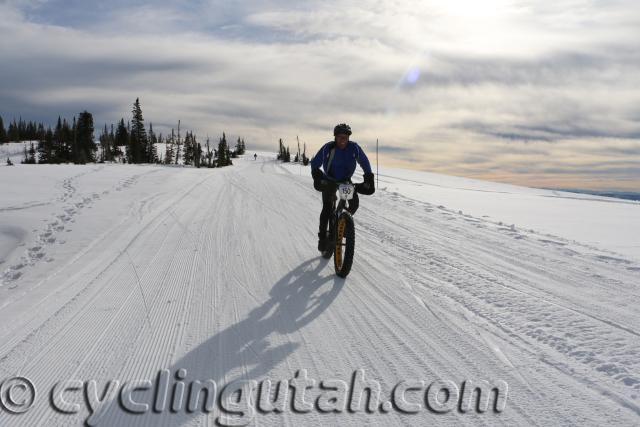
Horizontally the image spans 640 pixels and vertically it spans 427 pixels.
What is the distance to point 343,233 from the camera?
5.95m

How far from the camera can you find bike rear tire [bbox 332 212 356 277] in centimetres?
569

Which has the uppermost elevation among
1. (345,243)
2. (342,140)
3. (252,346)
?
(342,140)

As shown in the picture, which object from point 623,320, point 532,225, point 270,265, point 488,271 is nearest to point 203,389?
point 270,265

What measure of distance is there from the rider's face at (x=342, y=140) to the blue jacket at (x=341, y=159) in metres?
0.06

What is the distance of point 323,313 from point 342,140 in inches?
112

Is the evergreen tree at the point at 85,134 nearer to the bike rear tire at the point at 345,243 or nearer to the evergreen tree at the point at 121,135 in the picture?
the evergreen tree at the point at 121,135

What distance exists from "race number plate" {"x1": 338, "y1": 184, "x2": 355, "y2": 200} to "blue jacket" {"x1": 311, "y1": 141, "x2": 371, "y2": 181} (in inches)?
15.3

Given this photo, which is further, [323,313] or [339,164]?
[339,164]

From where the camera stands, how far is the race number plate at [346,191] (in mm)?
6082

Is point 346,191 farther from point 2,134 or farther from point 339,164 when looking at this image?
point 2,134

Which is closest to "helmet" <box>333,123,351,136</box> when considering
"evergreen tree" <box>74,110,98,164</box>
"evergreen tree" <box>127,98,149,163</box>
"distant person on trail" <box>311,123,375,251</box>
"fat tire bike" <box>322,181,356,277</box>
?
"distant person on trail" <box>311,123,375,251</box>

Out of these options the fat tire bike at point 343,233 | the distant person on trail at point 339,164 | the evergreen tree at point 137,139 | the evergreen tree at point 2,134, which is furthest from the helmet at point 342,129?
the evergreen tree at point 2,134

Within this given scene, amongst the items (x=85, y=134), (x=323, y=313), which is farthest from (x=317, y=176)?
(x=85, y=134)

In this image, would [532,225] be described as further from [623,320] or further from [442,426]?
[442,426]
